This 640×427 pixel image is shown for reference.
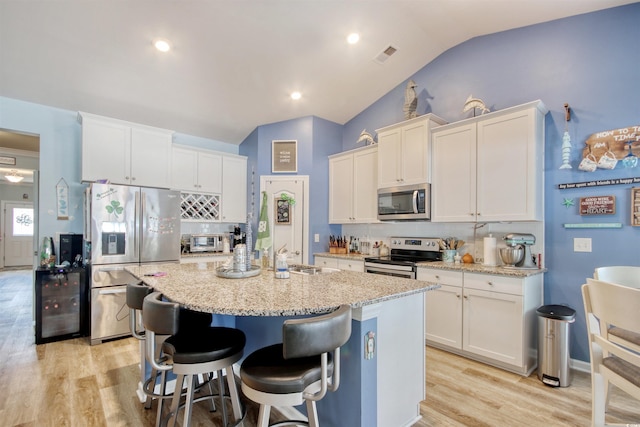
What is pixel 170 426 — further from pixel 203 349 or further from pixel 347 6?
pixel 347 6

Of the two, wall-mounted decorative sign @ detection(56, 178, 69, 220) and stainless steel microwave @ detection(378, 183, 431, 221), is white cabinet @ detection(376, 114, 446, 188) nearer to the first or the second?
stainless steel microwave @ detection(378, 183, 431, 221)

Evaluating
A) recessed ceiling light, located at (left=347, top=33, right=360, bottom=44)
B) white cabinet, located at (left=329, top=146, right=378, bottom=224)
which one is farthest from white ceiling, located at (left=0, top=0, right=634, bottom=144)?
white cabinet, located at (left=329, top=146, right=378, bottom=224)

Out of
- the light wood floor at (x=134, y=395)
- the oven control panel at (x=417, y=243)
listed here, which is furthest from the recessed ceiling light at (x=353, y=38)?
the light wood floor at (x=134, y=395)

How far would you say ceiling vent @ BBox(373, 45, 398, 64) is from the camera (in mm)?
3543

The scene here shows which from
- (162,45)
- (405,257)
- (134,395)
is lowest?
(134,395)

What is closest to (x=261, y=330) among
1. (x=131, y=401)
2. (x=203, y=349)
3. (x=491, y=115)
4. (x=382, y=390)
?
(x=203, y=349)

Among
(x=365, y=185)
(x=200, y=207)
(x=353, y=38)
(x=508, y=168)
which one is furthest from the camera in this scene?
(x=200, y=207)

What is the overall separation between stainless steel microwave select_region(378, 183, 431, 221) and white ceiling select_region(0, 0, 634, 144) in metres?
1.57

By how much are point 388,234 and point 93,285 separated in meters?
3.63

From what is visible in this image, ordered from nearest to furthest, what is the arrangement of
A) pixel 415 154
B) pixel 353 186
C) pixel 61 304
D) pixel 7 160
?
pixel 61 304 < pixel 415 154 < pixel 353 186 < pixel 7 160

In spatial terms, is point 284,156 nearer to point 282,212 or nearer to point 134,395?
point 282,212

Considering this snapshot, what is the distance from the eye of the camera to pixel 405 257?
384cm

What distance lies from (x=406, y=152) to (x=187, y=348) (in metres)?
3.03

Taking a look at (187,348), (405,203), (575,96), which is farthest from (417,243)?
(187,348)
